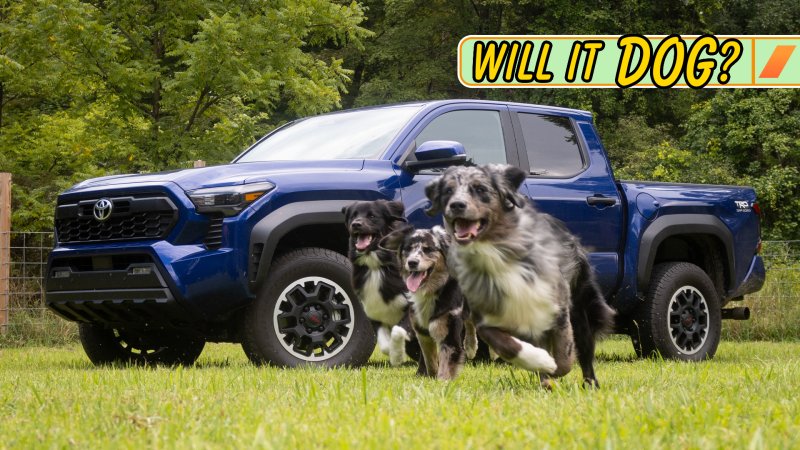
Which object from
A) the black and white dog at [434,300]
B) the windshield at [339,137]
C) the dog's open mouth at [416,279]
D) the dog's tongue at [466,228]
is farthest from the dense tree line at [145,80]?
the dog's tongue at [466,228]

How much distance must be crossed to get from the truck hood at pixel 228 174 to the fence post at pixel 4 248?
5.13m

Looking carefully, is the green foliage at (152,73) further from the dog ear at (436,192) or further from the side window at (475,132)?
the dog ear at (436,192)

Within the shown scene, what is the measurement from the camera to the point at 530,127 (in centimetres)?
880

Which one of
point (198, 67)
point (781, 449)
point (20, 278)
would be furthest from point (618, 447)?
point (198, 67)

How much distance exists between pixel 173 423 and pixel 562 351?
2503 mm

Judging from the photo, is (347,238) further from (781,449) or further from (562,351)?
(781,449)

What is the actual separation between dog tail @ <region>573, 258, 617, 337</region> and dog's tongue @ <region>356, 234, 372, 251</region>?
1.48 meters

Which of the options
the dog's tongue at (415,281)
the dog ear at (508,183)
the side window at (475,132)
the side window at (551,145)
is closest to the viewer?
the dog ear at (508,183)

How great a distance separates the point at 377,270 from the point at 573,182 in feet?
7.65

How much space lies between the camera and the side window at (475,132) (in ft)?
27.2

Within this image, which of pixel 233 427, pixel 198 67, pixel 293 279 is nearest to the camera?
pixel 233 427

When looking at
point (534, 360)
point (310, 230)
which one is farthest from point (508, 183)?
point (310, 230)

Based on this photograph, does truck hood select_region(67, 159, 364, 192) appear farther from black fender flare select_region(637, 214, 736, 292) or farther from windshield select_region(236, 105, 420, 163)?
black fender flare select_region(637, 214, 736, 292)

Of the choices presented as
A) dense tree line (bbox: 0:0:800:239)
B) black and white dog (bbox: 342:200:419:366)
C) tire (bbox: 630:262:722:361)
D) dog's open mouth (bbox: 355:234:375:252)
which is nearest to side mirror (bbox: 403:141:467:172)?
black and white dog (bbox: 342:200:419:366)
